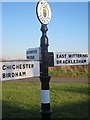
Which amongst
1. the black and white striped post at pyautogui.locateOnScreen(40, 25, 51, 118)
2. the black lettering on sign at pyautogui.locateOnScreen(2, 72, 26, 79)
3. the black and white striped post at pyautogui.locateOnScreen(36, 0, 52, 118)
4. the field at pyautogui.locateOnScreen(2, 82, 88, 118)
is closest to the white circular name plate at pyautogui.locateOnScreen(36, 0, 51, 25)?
the black and white striped post at pyautogui.locateOnScreen(36, 0, 52, 118)

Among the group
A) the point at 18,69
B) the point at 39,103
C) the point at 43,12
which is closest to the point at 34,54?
the point at 18,69

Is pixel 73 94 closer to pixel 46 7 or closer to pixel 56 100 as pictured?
pixel 56 100

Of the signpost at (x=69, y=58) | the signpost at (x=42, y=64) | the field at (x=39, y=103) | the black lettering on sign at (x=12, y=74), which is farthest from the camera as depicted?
the field at (x=39, y=103)

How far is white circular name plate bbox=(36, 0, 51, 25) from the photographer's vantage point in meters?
5.19

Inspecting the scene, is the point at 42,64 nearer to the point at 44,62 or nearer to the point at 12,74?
the point at 44,62

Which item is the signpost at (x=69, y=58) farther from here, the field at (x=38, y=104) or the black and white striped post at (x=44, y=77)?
the field at (x=38, y=104)

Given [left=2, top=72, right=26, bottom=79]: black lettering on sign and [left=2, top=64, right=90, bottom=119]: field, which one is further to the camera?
[left=2, top=64, right=90, bottom=119]: field

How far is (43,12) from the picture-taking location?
5250mm

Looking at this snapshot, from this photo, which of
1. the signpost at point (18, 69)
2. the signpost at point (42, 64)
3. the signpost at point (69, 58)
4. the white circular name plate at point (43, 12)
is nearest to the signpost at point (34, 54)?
the signpost at point (42, 64)

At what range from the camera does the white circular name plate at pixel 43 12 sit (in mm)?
5191

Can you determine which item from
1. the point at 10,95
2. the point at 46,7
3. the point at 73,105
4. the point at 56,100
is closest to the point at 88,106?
the point at 73,105

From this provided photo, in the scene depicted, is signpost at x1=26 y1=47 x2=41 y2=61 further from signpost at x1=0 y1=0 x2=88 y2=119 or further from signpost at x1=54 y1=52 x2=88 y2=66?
signpost at x1=54 y1=52 x2=88 y2=66

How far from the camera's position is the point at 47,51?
5.18 meters

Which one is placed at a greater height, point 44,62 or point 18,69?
point 44,62
